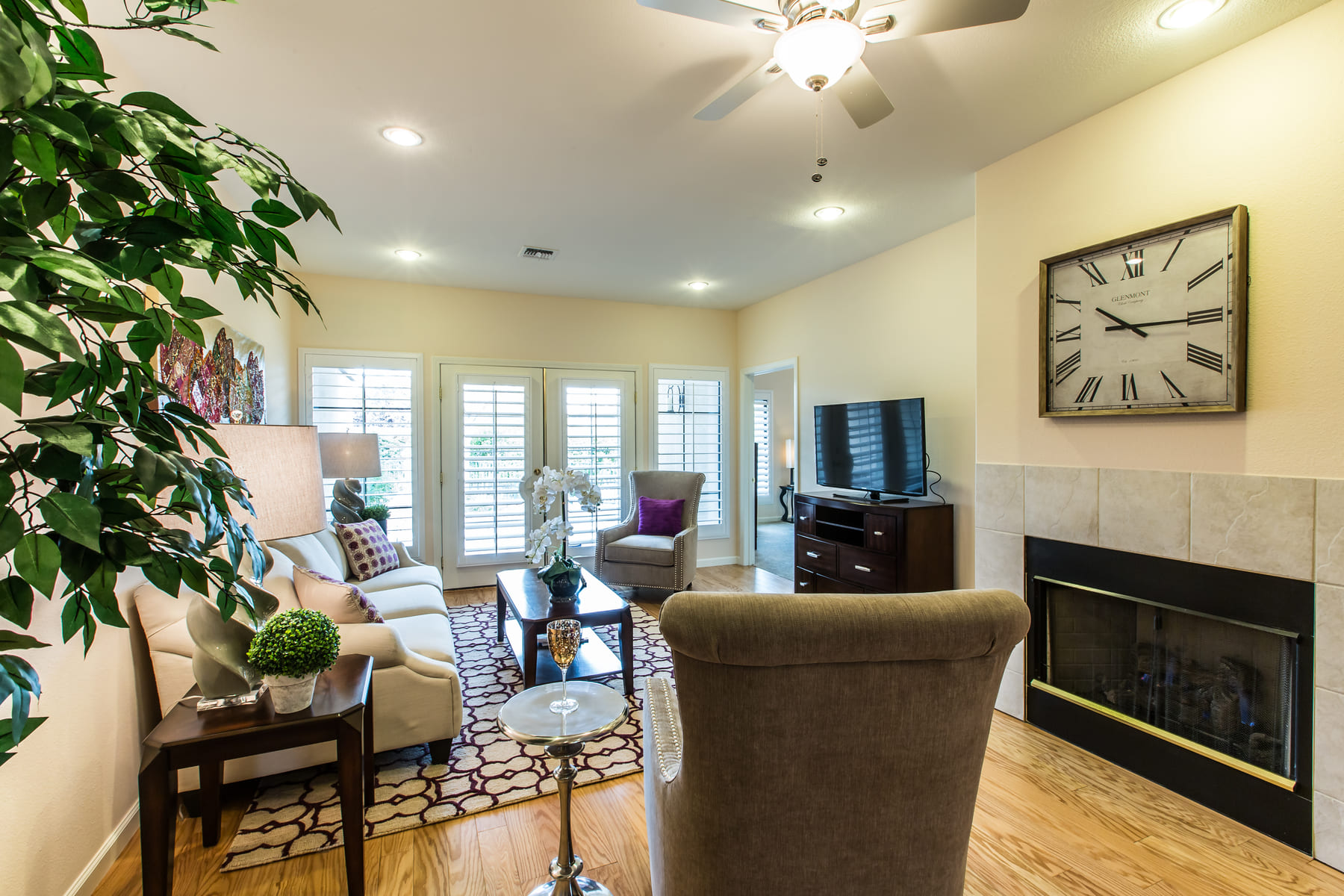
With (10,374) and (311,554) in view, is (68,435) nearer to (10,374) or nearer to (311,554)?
(10,374)

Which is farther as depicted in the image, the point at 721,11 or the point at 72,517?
the point at 721,11

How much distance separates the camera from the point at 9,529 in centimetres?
59

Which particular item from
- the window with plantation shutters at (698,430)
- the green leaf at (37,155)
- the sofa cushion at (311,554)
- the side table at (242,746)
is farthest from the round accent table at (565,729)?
the window with plantation shutters at (698,430)

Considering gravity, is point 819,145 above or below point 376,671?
above

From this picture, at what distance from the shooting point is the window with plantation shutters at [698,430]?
577cm

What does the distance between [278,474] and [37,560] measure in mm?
653

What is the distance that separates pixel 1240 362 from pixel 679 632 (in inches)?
84.6

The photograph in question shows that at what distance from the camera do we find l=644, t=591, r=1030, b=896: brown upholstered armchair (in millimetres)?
1062

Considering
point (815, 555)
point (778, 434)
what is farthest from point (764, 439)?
point (815, 555)

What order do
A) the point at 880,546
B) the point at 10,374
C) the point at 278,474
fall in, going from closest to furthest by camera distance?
the point at 10,374 → the point at 278,474 → the point at 880,546

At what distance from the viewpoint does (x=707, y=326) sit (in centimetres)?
596

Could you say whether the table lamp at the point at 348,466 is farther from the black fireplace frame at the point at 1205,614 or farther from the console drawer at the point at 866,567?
the black fireplace frame at the point at 1205,614

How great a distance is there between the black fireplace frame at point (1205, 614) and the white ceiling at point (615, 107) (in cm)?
175

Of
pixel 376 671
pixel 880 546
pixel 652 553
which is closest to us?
pixel 376 671
